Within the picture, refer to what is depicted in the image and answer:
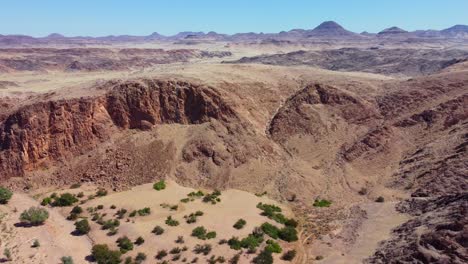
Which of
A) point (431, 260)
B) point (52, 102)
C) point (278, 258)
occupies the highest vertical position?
point (52, 102)

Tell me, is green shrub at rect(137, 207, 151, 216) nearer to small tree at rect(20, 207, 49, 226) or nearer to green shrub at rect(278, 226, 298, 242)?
small tree at rect(20, 207, 49, 226)

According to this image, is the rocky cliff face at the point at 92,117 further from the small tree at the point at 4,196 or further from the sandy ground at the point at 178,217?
the sandy ground at the point at 178,217

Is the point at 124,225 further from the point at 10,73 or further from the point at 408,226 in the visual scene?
the point at 10,73

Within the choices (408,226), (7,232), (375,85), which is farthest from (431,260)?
(375,85)

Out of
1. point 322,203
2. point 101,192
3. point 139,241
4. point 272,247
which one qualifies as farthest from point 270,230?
point 101,192

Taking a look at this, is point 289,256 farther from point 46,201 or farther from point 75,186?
point 75,186

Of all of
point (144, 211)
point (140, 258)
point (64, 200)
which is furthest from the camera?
point (64, 200)

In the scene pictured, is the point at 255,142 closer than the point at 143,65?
Yes
